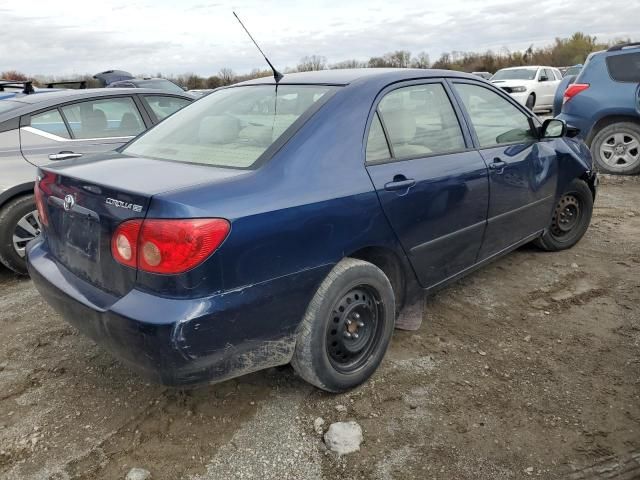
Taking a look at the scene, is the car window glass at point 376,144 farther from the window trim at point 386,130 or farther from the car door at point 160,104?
the car door at point 160,104

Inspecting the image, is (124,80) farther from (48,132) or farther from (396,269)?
(396,269)

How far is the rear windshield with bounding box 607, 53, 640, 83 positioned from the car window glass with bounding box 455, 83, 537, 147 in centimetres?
444

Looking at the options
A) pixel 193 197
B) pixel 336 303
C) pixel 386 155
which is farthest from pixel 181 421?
pixel 386 155

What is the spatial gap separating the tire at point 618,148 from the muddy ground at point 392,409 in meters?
4.51

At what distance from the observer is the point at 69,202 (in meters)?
2.45

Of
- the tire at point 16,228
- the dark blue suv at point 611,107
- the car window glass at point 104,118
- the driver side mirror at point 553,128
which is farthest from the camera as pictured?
the dark blue suv at point 611,107

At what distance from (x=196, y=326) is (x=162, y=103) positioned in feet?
13.6

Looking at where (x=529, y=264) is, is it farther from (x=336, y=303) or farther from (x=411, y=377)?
(x=336, y=303)

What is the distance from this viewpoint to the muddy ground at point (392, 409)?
2.29 meters

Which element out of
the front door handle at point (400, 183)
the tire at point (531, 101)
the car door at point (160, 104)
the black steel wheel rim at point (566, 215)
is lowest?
the tire at point (531, 101)

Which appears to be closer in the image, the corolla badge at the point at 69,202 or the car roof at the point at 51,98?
the corolla badge at the point at 69,202

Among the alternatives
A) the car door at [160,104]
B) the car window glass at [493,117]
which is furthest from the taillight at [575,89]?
the car door at [160,104]

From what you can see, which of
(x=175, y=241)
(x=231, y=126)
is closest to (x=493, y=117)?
(x=231, y=126)

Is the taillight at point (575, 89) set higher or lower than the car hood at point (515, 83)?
higher
